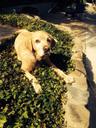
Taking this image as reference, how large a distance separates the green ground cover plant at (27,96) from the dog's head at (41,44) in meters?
0.67

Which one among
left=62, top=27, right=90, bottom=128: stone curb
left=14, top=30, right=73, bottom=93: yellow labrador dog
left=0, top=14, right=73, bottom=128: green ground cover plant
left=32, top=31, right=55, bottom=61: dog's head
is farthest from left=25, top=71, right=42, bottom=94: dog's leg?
left=62, top=27, right=90, bottom=128: stone curb

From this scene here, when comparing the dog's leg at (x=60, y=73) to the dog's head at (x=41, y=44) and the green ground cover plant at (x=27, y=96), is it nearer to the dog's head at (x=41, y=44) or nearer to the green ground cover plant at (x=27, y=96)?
the green ground cover plant at (x=27, y=96)

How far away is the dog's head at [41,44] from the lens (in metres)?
9.90

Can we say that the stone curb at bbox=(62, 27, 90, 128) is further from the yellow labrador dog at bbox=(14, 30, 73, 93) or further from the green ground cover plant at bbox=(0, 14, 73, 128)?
the yellow labrador dog at bbox=(14, 30, 73, 93)

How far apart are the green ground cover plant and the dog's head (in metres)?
0.67

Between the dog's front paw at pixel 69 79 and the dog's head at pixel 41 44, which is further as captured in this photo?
the dog's front paw at pixel 69 79

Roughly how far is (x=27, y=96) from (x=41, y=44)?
1.99 meters

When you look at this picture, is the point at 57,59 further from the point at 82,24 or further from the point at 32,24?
the point at 82,24

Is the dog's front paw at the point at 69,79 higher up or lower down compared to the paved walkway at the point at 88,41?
higher up

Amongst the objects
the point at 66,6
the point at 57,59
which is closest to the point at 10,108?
the point at 57,59

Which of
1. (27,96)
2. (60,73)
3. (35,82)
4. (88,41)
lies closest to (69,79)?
(60,73)

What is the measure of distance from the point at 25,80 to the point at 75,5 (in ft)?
61.3

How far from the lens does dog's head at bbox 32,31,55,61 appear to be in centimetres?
990

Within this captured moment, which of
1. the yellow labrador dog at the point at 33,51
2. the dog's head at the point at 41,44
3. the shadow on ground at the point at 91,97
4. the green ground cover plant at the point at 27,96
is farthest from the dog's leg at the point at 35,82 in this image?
the shadow on ground at the point at 91,97
